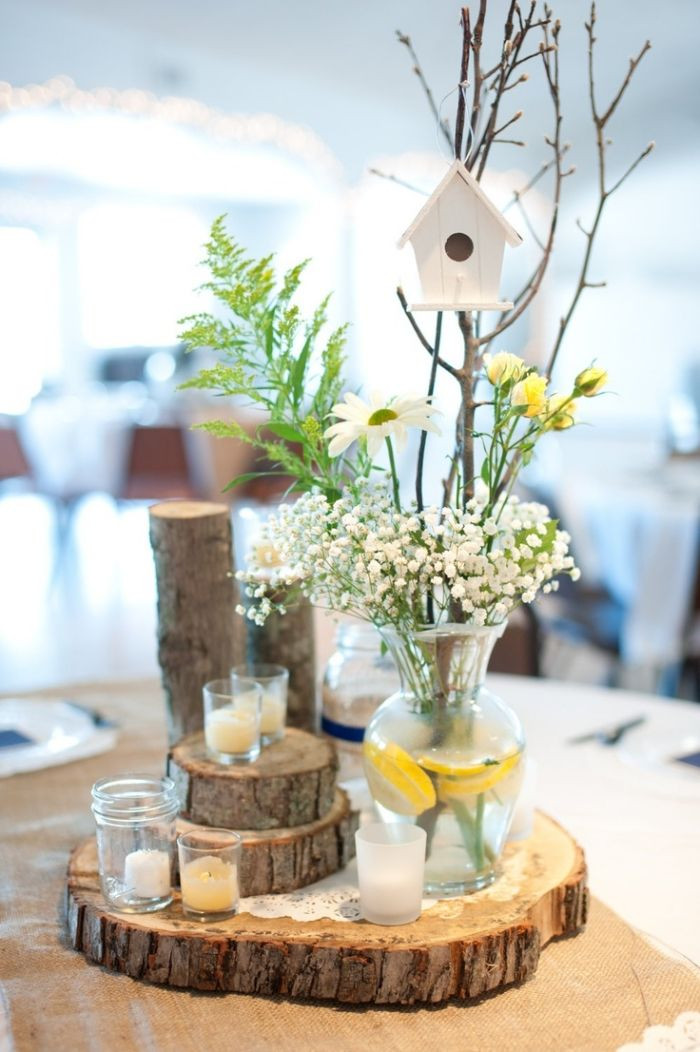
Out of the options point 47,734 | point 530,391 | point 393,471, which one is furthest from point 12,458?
point 530,391

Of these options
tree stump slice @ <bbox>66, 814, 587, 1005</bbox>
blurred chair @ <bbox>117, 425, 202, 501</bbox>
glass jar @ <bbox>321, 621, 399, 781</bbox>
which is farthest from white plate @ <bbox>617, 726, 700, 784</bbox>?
blurred chair @ <bbox>117, 425, 202, 501</bbox>

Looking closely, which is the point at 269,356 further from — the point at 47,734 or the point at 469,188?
the point at 47,734

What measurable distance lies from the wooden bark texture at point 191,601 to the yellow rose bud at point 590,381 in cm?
54

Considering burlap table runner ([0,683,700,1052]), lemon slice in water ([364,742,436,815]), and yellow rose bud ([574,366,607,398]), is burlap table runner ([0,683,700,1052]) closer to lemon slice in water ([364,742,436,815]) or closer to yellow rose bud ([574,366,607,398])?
lemon slice in water ([364,742,436,815])

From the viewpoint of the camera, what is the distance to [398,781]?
1.08m

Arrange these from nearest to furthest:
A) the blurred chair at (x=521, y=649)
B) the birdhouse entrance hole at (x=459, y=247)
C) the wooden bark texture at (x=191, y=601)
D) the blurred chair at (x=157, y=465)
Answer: the birdhouse entrance hole at (x=459, y=247)
the wooden bark texture at (x=191, y=601)
the blurred chair at (x=521, y=649)
the blurred chair at (x=157, y=465)

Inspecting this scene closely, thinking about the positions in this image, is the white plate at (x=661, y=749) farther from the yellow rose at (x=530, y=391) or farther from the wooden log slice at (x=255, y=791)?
the yellow rose at (x=530, y=391)

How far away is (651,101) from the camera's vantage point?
6664 millimetres

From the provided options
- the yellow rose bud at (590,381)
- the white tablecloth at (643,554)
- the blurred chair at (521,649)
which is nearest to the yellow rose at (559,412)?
the yellow rose bud at (590,381)

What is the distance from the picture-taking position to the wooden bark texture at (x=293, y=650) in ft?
5.03

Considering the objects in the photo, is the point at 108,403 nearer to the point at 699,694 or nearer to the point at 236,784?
the point at 699,694


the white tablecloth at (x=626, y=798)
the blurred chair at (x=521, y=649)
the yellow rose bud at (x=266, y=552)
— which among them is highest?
the yellow rose bud at (x=266, y=552)

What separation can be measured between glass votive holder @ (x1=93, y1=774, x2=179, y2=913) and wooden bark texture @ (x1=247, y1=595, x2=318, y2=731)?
1.52 ft

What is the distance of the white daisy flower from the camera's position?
1067mm
